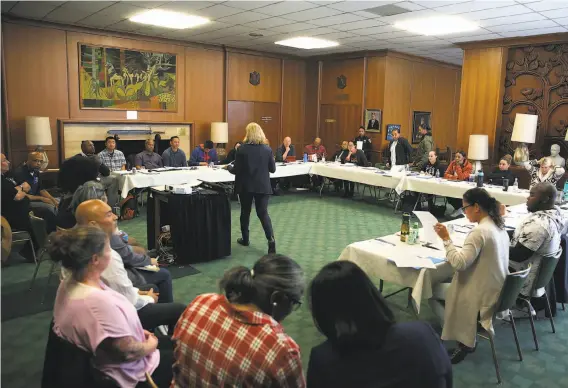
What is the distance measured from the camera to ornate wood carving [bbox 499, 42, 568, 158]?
8.38m

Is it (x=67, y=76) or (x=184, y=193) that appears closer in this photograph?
(x=184, y=193)

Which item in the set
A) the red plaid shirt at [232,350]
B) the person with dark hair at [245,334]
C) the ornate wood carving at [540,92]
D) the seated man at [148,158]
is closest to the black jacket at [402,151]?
the ornate wood carving at [540,92]

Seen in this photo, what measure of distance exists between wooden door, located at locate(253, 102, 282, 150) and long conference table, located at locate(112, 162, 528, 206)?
279 centimetres

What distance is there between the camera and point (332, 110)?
12.4 metres

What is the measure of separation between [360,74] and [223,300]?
1075 centimetres

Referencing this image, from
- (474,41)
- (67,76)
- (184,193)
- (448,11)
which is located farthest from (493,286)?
(67,76)

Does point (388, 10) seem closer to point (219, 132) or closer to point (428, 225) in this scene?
point (428, 225)

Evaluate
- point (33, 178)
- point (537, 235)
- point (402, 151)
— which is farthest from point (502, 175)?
point (33, 178)

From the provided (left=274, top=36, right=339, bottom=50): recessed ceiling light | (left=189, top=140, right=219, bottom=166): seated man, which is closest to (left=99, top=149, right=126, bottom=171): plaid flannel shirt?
(left=189, top=140, right=219, bottom=166): seated man

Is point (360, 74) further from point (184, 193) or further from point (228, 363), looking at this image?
point (228, 363)

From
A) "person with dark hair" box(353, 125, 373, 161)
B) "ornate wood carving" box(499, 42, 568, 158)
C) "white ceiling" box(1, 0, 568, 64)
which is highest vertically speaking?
"white ceiling" box(1, 0, 568, 64)

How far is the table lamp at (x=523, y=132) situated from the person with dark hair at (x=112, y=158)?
22.4 ft

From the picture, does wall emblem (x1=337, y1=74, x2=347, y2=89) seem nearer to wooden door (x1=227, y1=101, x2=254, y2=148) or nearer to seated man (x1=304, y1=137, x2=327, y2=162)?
seated man (x1=304, y1=137, x2=327, y2=162)

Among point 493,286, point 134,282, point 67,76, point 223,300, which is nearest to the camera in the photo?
point 223,300
